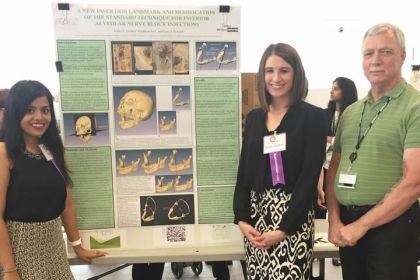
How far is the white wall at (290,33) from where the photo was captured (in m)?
3.98

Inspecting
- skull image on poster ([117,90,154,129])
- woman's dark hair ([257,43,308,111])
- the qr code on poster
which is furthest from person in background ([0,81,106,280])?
woman's dark hair ([257,43,308,111])

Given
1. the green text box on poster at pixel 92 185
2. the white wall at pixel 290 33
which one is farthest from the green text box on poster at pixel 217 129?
the white wall at pixel 290 33

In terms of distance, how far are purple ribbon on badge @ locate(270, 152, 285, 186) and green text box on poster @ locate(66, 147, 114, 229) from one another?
79 cm

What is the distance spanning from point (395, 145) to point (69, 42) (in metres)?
1.44

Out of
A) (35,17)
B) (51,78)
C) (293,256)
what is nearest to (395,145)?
(293,256)

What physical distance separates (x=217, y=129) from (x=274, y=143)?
1.30 feet

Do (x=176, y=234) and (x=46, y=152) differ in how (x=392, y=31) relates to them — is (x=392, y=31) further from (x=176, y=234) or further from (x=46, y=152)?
(x=46, y=152)

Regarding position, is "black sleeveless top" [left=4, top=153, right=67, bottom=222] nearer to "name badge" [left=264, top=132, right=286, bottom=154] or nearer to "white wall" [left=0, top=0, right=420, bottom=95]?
"name badge" [left=264, top=132, right=286, bottom=154]

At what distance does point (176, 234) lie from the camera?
1781mm

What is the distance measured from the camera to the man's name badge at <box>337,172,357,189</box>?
1.35m

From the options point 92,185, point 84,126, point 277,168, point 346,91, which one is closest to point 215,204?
point 277,168

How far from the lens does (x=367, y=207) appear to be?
134 centimetres

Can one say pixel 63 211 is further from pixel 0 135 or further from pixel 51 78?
pixel 51 78

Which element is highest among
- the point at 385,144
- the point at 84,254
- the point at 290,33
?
the point at 290,33
